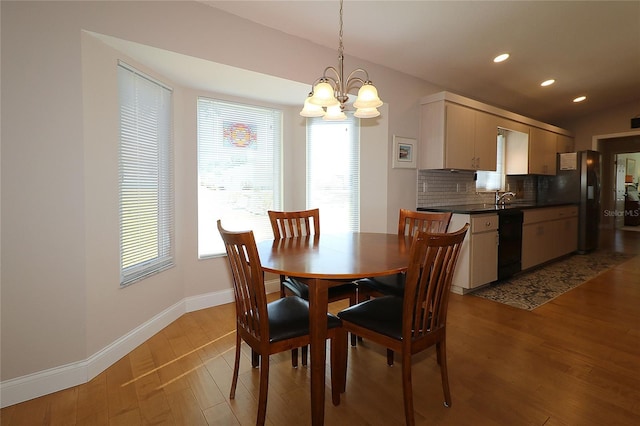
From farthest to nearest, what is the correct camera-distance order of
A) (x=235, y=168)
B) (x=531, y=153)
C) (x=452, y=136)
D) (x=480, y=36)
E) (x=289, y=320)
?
(x=531, y=153)
(x=452, y=136)
(x=235, y=168)
(x=480, y=36)
(x=289, y=320)

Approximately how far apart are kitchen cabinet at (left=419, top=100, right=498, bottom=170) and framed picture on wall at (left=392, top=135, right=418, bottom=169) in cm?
11

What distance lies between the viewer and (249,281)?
1489 millimetres

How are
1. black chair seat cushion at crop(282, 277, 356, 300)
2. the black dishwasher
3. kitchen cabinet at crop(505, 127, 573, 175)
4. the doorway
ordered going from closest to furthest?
black chair seat cushion at crop(282, 277, 356, 300) → the black dishwasher → kitchen cabinet at crop(505, 127, 573, 175) → the doorway

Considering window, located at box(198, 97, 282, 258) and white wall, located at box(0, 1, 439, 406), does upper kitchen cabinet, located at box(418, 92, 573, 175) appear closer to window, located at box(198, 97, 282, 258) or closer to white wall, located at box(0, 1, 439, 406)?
window, located at box(198, 97, 282, 258)

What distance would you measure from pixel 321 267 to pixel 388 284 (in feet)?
2.72

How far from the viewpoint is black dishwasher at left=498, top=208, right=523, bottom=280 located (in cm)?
365

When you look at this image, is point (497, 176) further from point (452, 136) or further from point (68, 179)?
point (68, 179)

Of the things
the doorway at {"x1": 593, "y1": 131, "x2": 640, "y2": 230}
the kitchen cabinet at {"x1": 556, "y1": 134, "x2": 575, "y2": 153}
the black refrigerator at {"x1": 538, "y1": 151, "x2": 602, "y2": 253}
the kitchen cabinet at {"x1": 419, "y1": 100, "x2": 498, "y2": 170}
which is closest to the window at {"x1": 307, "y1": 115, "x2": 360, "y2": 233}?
the kitchen cabinet at {"x1": 419, "y1": 100, "x2": 498, "y2": 170}

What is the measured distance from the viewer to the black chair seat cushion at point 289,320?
1.52 meters

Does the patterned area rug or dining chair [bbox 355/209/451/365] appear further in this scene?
the patterned area rug

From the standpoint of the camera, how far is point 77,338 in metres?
1.90

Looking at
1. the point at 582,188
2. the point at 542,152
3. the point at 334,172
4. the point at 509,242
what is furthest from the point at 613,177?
the point at 334,172

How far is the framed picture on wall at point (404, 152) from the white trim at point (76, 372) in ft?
9.03

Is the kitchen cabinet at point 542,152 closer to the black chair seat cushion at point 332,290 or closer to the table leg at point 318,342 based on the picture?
the black chair seat cushion at point 332,290
